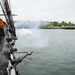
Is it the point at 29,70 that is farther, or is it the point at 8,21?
the point at 29,70

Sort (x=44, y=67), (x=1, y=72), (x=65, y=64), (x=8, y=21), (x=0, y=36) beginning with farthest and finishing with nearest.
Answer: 1. (x=65, y=64)
2. (x=44, y=67)
3. (x=8, y=21)
4. (x=0, y=36)
5. (x=1, y=72)

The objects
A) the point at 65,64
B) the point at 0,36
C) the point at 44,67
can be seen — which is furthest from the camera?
the point at 65,64

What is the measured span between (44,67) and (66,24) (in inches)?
6819

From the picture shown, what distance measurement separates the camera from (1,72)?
9523mm

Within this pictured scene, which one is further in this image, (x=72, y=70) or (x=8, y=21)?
(x=72, y=70)

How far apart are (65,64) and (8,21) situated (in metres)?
10.6

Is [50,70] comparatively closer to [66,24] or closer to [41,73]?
[41,73]

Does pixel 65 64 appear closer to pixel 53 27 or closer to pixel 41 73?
pixel 41 73

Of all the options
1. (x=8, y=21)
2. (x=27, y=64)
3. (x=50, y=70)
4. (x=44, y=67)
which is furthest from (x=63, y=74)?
(x=8, y=21)

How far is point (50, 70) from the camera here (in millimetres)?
23406

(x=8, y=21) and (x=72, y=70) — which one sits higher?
(x=8, y=21)

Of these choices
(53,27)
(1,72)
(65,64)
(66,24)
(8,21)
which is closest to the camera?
(1,72)

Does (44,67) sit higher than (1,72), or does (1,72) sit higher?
(1,72)

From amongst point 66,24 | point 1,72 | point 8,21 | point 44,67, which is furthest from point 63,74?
point 66,24
